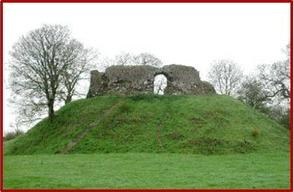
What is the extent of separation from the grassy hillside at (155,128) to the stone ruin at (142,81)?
156 cm

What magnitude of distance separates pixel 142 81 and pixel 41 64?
383 inches

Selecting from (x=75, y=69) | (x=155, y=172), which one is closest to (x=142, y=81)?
(x=75, y=69)

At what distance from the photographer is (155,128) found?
40.8 m

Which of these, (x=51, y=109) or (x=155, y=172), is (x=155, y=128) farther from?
(x=155, y=172)

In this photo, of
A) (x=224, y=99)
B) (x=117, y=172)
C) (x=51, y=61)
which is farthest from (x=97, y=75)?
(x=117, y=172)

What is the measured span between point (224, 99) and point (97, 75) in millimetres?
12850

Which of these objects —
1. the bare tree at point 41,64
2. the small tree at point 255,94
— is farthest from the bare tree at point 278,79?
the bare tree at point 41,64

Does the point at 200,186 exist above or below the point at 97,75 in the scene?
below

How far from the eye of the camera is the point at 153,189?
17266 millimetres

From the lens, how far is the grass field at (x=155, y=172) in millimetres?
18812

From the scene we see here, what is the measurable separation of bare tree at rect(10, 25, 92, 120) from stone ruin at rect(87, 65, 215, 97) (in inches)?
173

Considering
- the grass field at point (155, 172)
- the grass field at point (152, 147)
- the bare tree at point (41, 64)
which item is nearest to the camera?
the grass field at point (155, 172)

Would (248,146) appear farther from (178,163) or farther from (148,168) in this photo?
(148,168)

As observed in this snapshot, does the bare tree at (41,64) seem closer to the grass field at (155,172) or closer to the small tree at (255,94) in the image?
the grass field at (155,172)
